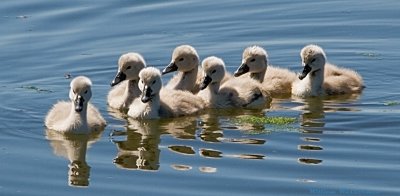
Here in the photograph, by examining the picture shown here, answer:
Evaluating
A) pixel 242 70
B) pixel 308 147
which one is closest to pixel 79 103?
pixel 308 147

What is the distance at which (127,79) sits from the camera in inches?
548

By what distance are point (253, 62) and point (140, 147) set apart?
263 cm

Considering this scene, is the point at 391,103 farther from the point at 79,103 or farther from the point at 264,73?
the point at 79,103

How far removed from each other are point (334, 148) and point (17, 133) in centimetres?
348

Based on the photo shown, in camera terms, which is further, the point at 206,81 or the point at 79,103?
the point at 206,81

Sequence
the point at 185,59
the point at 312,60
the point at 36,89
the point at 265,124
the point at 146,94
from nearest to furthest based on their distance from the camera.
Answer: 1. the point at 265,124
2. the point at 146,94
3. the point at 185,59
4. the point at 312,60
5. the point at 36,89

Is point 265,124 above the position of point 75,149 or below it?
above

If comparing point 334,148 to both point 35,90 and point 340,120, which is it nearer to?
point 340,120

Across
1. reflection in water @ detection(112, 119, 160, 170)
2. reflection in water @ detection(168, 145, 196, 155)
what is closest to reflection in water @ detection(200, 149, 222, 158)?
reflection in water @ detection(168, 145, 196, 155)

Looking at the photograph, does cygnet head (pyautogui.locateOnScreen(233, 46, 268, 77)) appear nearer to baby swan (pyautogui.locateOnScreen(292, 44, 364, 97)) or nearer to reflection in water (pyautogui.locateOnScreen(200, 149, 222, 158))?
baby swan (pyautogui.locateOnScreen(292, 44, 364, 97))

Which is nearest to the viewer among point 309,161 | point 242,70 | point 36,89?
point 309,161

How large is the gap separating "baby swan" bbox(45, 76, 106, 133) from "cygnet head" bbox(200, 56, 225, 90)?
4.58 feet

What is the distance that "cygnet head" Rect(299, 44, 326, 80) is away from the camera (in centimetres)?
1420

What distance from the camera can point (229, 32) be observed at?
17.4 metres
